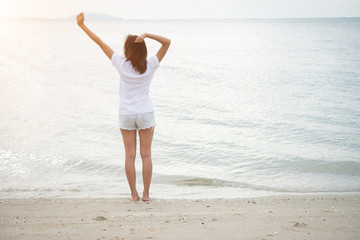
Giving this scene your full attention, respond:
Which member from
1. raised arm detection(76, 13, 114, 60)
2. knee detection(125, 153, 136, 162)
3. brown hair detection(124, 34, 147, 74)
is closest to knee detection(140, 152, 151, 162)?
knee detection(125, 153, 136, 162)

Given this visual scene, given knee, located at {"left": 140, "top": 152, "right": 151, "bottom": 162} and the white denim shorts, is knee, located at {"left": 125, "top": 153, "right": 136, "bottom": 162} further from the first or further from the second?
the white denim shorts

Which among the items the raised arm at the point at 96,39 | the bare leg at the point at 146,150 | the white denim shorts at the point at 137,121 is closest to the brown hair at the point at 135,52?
the raised arm at the point at 96,39

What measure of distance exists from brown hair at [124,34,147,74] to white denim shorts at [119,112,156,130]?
0.51 meters

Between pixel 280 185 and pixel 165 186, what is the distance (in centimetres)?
187

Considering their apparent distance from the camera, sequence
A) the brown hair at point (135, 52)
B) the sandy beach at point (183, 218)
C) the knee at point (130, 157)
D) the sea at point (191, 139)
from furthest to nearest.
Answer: the sea at point (191, 139), the knee at point (130, 157), the brown hair at point (135, 52), the sandy beach at point (183, 218)

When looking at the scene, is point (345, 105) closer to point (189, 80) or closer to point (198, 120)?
point (198, 120)

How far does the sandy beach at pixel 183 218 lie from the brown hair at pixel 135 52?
1.64 metres

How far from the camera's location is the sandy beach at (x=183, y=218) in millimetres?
3760

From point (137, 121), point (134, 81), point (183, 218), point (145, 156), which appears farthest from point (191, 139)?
point (183, 218)

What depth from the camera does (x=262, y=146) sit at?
28.5 feet

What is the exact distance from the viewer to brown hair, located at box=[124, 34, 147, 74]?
4410 mm

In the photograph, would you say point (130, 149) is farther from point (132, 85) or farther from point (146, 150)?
point (132, 85)

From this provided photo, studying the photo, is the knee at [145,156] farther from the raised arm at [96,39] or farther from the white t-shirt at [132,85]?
the raised arm at [96,39]

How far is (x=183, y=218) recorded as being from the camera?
4309mm
